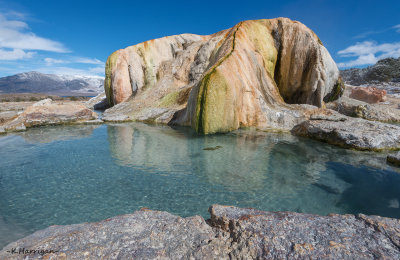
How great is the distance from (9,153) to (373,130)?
53.0 ft

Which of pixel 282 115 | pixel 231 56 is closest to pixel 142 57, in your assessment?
pixel 231 56

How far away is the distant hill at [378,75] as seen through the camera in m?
58.5

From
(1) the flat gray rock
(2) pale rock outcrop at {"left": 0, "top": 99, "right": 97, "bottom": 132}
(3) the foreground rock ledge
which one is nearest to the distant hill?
(2) pale rock outcrop at {"left": 0, "top": 99, "right": 97, "bottom": 132}

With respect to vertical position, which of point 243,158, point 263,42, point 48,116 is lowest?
point 243,158

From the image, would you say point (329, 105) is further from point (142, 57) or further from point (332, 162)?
point (142, 57)

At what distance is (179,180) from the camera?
5.98m

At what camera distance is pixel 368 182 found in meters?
6.00

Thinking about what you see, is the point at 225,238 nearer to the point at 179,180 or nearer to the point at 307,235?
the point at 307,235

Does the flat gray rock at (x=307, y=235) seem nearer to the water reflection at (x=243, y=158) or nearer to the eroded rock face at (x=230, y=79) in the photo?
the water reflection at (x=243, y=158)

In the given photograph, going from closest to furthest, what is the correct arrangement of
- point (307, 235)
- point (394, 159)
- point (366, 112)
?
point (307, 235) → point (394, 159) → point (366, 112)

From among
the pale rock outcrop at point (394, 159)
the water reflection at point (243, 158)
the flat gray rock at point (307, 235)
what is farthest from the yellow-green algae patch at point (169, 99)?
the flat gray rock at point (307, 235)

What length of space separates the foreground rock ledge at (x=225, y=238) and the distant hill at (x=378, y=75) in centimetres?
7386

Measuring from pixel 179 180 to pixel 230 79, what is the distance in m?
7.72

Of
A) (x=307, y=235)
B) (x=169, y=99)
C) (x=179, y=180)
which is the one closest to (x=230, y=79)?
(x=179, y=180)
